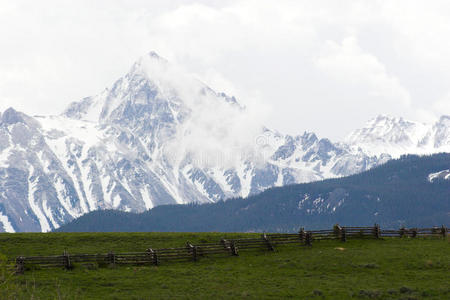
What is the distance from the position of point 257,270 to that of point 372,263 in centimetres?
1064

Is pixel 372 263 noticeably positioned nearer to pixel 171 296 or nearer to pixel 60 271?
pixel 171 296

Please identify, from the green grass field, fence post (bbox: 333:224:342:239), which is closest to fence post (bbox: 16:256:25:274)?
the green grass field

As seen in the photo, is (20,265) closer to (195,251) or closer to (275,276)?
(195,251)

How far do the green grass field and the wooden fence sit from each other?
3.60 ft

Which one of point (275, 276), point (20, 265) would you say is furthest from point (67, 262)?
point (275, 276)

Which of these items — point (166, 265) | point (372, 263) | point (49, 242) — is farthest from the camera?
point (49, 242)

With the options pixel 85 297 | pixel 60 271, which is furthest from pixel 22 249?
pixel 85 297

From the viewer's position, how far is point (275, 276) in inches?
2377

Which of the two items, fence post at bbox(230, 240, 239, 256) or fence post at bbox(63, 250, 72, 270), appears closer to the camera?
fence post at bbox(63, 250, 72, 270)

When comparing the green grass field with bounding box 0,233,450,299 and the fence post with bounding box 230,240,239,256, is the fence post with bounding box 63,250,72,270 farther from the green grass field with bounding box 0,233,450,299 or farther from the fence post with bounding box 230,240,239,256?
the fence post with bounding box 230,240,239,256

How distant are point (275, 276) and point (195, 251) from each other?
11.7m

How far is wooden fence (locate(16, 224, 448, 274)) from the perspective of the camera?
2589 inches

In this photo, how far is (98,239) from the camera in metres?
85.2

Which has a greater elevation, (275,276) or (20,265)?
(20,265)
